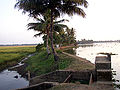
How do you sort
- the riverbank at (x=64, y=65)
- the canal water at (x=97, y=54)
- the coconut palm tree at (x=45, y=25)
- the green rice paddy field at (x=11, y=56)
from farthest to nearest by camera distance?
the green rice paddy field at (x=11, y=56), the canal water at (x=97, y=54), the coconut palm tree at (x=45, y=25), the riverbank at (x=64, y=65)

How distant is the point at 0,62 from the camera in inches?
917

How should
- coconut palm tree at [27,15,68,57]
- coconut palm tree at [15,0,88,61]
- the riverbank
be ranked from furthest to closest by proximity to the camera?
coconut palm tree at [27,15,68,57], coconut palm tree at [15,0,88,61], the riverbank

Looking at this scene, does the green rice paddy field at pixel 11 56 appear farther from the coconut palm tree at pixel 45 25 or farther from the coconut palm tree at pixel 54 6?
the coconut palm tree at pixel 54 6

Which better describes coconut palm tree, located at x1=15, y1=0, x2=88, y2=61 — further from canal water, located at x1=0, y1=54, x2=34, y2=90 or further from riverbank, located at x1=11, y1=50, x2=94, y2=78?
canal water, located at x1=0, y1=54, x2=34, y2=90

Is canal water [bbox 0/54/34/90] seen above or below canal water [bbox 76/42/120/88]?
below

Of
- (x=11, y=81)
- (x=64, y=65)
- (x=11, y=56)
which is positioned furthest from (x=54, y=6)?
(x=11, y=56)

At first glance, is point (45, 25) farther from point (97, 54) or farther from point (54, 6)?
point (97, 54)

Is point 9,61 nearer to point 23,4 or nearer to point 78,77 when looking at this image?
point 23,4

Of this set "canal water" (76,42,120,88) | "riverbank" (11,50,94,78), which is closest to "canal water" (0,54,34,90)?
"riverbank" (11,50,94,78)

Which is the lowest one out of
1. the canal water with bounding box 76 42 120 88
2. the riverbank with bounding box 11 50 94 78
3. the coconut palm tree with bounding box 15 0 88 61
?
the canal water with bounding box 76 42 120 88

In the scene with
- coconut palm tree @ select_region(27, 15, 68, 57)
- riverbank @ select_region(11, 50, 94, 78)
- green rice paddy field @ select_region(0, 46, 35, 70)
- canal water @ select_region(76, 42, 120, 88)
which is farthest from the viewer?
green rice paddy field @ select_region(0, 46, 35, 70)

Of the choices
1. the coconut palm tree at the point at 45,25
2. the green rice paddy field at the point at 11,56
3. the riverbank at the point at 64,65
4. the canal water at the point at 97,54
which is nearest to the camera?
the riverbank at the point at 64,65

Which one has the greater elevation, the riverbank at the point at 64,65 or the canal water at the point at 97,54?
the riverbank at the point at 64,65

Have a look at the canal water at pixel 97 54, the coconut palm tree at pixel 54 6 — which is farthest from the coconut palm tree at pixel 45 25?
the canal water at pixel 97 54
